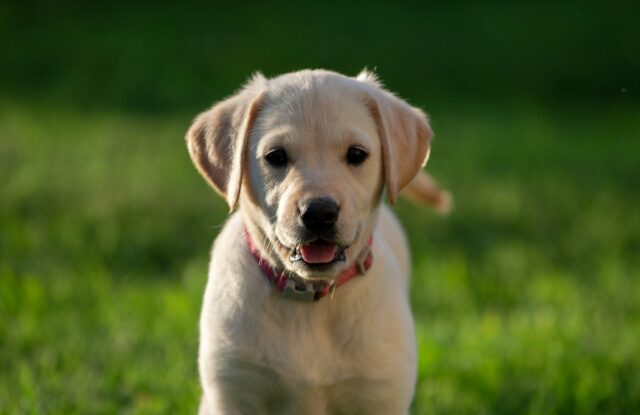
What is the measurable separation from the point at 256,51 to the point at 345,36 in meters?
1.58

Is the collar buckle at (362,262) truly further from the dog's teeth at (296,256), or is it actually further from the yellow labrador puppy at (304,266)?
the dog's teeth at (296,256)

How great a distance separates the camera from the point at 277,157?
4633mm

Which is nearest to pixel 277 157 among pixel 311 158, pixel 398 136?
pixel 311 158

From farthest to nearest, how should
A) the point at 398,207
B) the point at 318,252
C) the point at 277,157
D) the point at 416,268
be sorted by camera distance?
the point at 398,207, the point at 416,268, the point at 277,157, the point at 318,252

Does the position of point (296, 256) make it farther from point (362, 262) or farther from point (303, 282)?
point (362, 262)

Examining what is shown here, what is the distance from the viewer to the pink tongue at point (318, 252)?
14.8 feet

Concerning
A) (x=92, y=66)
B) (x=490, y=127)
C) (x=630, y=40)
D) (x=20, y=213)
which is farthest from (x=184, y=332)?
(x=630, y=40)

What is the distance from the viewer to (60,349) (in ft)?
22.5

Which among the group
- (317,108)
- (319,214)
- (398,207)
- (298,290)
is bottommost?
(398,207)

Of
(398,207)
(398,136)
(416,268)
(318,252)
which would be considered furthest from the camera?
(398,207)

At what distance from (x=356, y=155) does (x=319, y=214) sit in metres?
0.38

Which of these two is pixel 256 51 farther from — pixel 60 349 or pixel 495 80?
pixel 60 349

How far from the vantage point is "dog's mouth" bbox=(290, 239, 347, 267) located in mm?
4523

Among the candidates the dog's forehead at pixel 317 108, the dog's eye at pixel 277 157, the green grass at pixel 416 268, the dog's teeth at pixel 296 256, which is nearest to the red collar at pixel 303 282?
the dog's teeth at pixel 296 256
